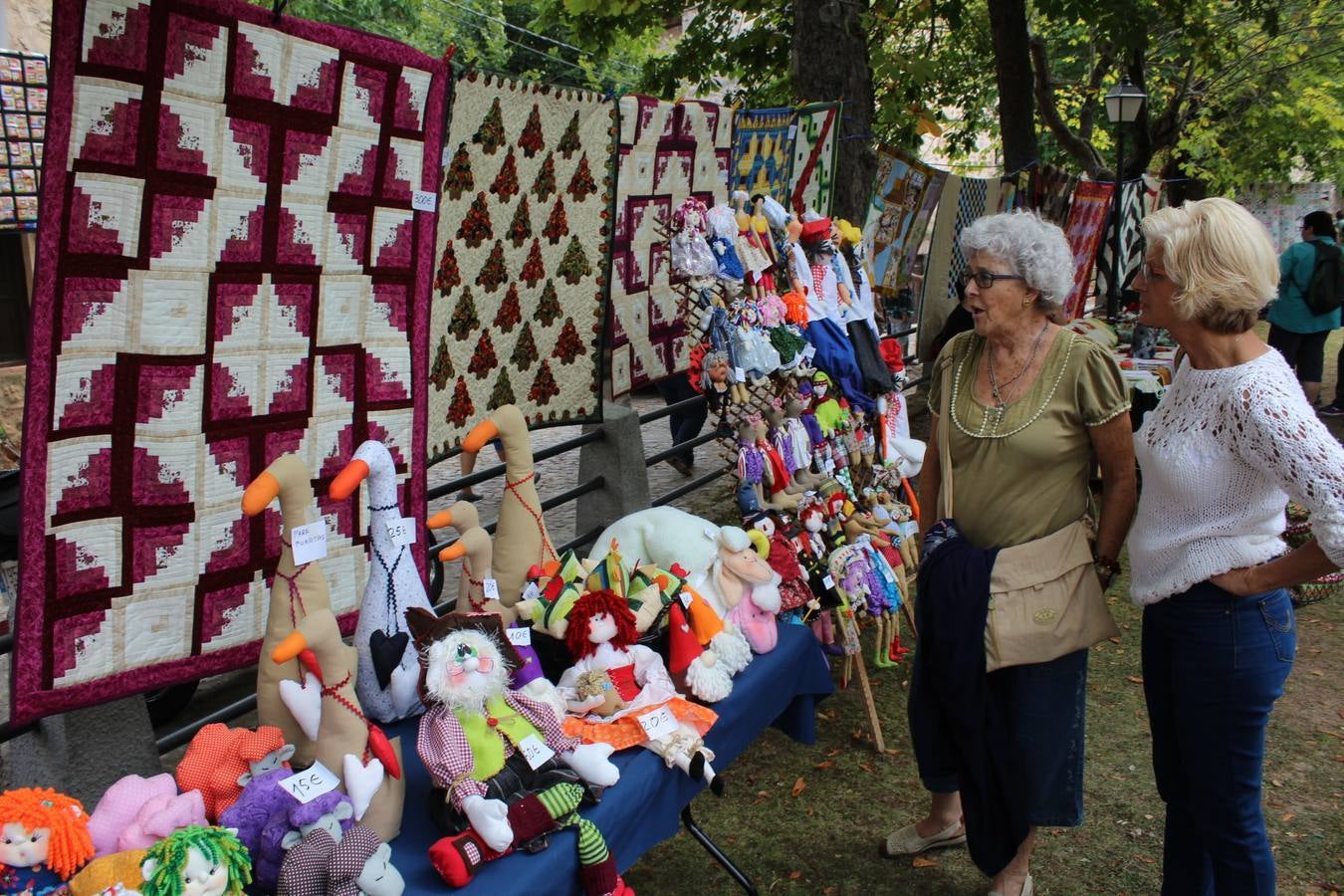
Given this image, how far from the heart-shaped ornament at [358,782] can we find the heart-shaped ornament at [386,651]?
28 centimetres

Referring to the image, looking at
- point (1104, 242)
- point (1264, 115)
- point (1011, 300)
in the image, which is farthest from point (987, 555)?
point (1264, 115)

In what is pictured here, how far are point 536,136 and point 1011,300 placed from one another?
66.7 inches

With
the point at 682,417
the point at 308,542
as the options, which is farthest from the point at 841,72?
the point at 308,542

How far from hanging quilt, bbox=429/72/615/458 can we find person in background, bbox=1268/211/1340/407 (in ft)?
22.2

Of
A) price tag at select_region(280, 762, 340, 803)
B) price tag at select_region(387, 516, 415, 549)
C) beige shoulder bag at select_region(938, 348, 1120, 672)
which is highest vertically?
price tag at select_region(387, 516, 415, 549)

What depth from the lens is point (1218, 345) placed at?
2.08 m

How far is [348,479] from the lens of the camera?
2.19m

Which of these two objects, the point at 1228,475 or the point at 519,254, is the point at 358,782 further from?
the point at 519,254

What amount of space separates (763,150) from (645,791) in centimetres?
335

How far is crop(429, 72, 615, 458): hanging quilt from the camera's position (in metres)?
3.21

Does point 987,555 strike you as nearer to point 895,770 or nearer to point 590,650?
point 590,650

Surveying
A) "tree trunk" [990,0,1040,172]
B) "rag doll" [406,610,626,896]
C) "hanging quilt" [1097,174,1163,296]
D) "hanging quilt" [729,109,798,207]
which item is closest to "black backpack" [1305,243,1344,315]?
"hanging quilt" [1097,174,1163,296]

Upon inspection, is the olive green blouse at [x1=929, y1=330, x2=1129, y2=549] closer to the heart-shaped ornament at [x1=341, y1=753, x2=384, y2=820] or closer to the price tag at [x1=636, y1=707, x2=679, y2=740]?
the price tag at [x1=636, y1=707, x2=679, y2=740]

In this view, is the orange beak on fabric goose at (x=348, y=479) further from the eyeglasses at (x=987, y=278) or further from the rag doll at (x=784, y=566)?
the eyeglasses at (x=987, y=278)
